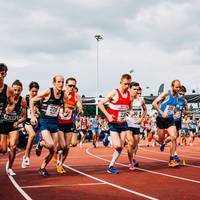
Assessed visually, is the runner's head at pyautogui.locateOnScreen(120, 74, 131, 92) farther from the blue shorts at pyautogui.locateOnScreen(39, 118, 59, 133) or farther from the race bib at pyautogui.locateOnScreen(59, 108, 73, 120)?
the blue shorts at pyautogui.locateOnScreen(39, 118, 59, 133)

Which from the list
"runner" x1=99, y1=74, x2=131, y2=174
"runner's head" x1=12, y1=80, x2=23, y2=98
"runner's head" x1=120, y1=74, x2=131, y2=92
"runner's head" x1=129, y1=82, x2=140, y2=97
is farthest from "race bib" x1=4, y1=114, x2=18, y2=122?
"runner's head" x1=129, y1=82, x2=140, y2=97

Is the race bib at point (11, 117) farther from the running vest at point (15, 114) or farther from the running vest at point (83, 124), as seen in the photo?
the running vest at point (83, 124)

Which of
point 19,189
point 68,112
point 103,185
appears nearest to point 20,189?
point 19,189

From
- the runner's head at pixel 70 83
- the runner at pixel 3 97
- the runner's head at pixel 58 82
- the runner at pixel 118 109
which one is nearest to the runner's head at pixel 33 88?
the runner's head at pixel 70 83

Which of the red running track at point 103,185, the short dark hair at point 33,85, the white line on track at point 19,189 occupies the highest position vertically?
the short dark hair at point 33,85

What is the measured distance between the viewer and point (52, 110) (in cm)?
848

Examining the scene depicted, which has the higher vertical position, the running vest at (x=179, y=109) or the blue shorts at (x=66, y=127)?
the running vest at (x=179, y=109)

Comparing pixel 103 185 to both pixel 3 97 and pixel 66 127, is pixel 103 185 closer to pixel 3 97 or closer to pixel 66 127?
pixel 66 127

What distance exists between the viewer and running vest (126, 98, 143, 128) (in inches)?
414

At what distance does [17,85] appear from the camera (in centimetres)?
853

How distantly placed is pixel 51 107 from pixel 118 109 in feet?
5.12

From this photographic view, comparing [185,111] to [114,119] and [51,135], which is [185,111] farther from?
[51,135]

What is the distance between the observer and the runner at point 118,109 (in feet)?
29.1

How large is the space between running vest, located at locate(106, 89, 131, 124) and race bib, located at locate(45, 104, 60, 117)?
127 cm
